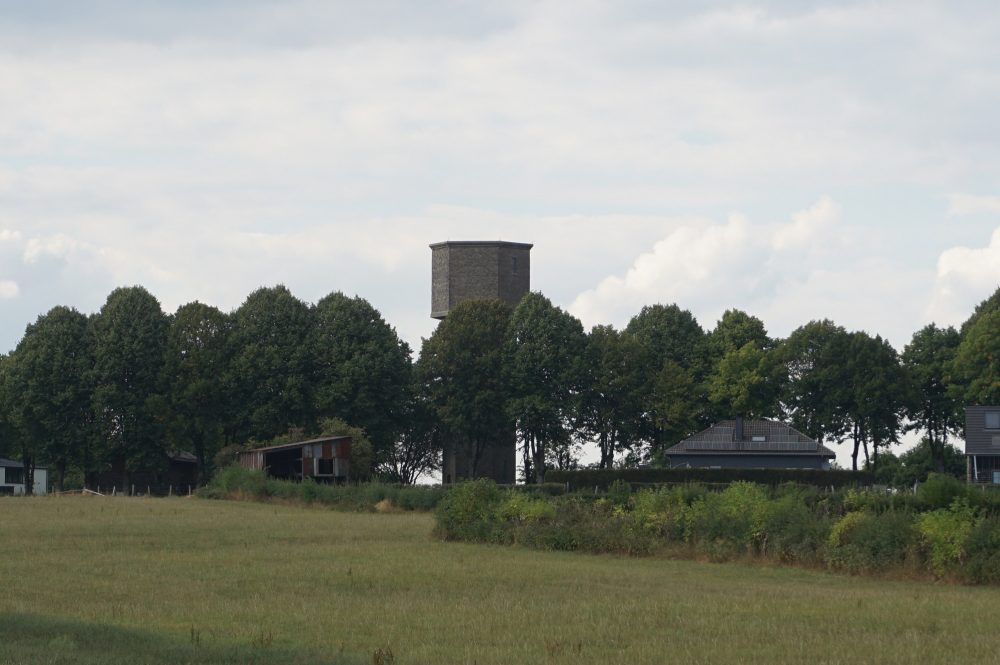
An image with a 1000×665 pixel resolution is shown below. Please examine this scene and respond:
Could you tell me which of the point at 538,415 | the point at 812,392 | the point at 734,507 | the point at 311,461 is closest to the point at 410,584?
the point at 734,507

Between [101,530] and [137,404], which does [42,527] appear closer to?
[101,530]

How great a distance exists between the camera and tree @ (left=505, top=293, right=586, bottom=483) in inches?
4355

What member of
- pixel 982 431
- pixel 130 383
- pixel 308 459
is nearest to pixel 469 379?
pixel 308 459

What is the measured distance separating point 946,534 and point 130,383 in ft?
276

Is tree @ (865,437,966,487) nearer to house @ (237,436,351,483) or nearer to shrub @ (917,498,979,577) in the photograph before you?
house @ (237,436,351,483)

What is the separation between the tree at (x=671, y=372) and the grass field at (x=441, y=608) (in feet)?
237

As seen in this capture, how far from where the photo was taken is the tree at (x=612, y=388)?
112688 millimetres

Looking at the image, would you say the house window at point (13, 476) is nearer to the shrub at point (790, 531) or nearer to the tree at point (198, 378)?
the tree at point (198, 378)

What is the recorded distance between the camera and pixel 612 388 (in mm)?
112625

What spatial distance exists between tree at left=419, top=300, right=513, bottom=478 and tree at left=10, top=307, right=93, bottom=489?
27512mm

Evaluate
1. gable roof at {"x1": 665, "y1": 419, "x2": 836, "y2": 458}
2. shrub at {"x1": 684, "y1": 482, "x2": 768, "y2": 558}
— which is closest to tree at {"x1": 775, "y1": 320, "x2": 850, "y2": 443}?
gable roof at {"x1": 665, "y1": 419, "x2": 836, "y2": 458}

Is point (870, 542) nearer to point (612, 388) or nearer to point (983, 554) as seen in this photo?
point (983, 554)

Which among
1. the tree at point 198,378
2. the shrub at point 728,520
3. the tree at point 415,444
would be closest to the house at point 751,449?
the tree at point 415,444

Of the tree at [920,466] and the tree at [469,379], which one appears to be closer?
the tree at [469,379]
